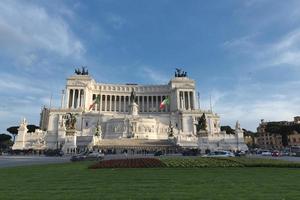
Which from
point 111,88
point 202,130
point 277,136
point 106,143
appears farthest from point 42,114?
point 277,136

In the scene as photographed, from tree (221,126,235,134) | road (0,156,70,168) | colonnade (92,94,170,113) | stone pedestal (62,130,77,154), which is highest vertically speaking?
colonnade (92,94,170,113)

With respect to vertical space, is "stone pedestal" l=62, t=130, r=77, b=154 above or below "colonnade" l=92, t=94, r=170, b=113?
below

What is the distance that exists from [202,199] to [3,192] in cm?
730

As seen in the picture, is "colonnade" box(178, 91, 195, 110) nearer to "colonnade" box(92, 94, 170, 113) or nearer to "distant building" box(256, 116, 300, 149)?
"colonnade" box(92, 94, 170, 113)

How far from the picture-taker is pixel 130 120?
279 feet

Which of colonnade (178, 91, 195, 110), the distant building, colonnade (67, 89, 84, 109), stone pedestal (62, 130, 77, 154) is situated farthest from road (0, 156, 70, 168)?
the distant building

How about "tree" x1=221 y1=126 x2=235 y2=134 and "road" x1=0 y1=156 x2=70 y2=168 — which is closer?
"road" x1=0 y1=156 x2=70 y2=168

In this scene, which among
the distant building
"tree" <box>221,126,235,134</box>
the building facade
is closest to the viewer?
the building facade

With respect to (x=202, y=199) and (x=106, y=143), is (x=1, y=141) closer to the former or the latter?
(x=106, y=143)

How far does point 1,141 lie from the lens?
339 ft

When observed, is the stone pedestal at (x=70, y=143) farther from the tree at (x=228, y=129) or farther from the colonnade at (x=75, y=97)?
the tree at (x=228, y=129)

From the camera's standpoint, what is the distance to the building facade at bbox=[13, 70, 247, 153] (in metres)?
63.9

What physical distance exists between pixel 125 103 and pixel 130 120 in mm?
42664

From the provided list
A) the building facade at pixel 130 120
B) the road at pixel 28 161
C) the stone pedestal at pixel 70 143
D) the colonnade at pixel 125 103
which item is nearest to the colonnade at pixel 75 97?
the building facade at pixel 130 120
